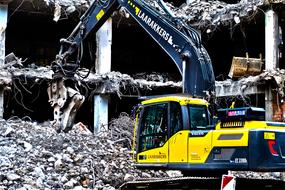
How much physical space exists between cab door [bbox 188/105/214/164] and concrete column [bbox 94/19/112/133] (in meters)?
12.7

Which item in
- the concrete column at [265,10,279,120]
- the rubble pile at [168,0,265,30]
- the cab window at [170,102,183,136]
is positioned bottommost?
the cab window at [170,102,183,136]

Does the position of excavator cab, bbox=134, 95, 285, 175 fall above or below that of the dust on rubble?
above

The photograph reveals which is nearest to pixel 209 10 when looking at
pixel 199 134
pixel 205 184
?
pixel 205 184

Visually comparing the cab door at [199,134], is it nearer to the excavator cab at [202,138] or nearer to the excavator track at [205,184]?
the excavator cab at [202,138]

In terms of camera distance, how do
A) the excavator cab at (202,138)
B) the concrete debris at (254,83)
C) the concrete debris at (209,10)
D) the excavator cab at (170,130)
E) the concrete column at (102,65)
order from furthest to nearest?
1. the concrete column at (102,65)
2. the concrete debris at (209,10)
3. the concrete debris at (254,83)
4. the excavator cab at (170,130)
5. the excavator cab at (202,138)

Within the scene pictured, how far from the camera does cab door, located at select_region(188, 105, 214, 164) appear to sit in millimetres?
7738

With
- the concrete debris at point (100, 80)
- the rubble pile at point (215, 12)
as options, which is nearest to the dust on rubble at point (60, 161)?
the concrete debris at point (100, 80)

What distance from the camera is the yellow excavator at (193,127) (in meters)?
7.24

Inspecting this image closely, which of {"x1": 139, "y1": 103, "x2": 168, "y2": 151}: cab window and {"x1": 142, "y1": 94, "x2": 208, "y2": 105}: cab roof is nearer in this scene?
{"x1": 142, "y1": 94, "x2": 208, "y2": 105}: cab roof

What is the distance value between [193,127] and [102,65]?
1354cm

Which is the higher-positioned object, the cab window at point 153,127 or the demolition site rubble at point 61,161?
the cab window at point 153,127

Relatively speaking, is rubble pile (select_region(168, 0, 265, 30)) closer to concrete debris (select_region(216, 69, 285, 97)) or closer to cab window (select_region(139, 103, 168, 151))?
concrete debris (select_region(216, 69, 285, 97))

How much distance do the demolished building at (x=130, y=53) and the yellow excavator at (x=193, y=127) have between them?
8276mm

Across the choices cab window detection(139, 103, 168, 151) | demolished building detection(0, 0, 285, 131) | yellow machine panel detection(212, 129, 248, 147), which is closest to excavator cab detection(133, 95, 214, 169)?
cab window detection(139, 103, 168, 151)
